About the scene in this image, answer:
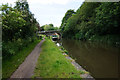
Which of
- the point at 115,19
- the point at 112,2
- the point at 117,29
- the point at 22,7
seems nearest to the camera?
the point at 112,2

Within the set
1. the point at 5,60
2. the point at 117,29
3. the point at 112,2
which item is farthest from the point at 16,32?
the point at 117,29

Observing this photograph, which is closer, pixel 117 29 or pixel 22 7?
pixel 22 7

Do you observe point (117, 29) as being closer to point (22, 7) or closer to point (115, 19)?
point (115, 19)

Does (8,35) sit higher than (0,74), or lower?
higher

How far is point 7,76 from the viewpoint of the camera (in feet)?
15.8

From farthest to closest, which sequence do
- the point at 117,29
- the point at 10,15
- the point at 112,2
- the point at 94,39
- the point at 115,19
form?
1. the point at 94,39
2. the point at 117,29
3. the point at 115,19
4. the point at 112,2
5. the point at 10,15

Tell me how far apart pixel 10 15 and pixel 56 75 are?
8.11 meters

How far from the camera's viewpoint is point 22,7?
15477 mm

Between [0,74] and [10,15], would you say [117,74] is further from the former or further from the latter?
[10,15]

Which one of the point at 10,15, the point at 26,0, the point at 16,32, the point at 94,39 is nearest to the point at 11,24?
the point at 10,15

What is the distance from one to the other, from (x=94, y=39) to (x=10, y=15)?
71.7 ft

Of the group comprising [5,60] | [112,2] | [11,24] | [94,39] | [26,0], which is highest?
[26,0]

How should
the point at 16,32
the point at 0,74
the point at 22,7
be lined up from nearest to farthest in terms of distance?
1. the point at 0,74
2. the point at 16,32
3. the point at 22,7

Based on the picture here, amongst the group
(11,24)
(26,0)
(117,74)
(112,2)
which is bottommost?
(117,74)
